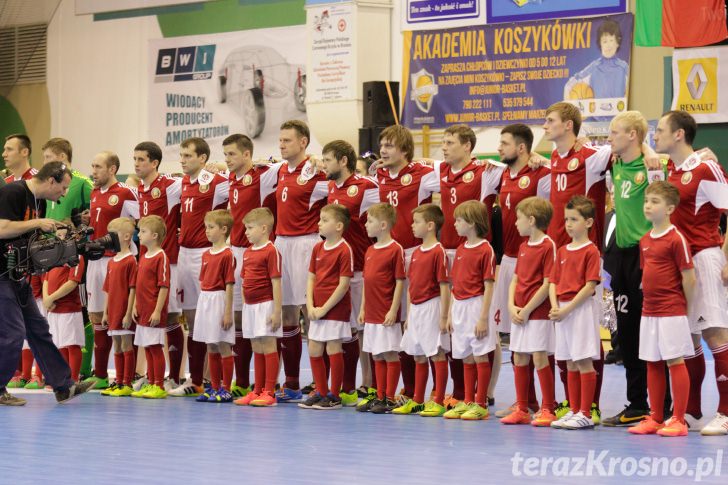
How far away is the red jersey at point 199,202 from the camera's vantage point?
9.30m

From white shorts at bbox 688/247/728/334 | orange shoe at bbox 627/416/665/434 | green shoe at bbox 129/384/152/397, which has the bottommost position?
green shoe at bbox 129/384/152/397

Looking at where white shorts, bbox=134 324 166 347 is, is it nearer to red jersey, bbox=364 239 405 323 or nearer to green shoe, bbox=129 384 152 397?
green shoe, bbox=129 384 152 397

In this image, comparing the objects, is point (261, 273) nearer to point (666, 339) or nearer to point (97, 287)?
point (97, 287)

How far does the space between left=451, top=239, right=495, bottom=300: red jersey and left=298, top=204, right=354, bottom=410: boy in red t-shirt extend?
0.91 m

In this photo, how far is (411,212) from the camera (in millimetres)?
8562

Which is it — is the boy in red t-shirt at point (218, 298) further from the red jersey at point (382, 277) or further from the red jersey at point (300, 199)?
the red jersey at point (382, 277)

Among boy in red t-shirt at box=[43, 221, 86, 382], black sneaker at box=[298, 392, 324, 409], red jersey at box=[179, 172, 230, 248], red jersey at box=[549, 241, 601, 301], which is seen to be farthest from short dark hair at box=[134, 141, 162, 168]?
red jersey at box=[549, 241, 601, 301]

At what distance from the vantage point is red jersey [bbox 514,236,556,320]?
760 centimetres

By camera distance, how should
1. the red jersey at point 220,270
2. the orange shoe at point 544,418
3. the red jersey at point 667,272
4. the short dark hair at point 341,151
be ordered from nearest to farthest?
the red jersey at point 667,272
the orange shoe at point 544,418
the short dark hair at point 341,151
the red jersey at point 220,270

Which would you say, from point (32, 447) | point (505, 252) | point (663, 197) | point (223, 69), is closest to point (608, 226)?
point (505, 252)

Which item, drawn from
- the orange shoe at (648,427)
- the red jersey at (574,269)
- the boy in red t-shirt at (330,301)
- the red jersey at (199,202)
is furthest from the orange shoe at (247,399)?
the orange shoe at (648,427)

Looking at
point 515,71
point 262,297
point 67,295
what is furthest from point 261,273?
point 515,71

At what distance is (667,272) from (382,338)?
2.18m

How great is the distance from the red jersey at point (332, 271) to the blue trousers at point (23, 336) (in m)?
2.01
